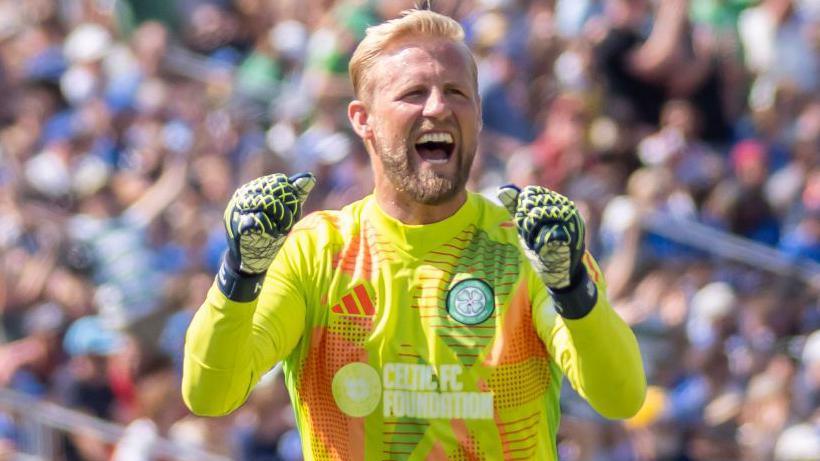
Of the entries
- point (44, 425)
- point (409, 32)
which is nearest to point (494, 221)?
point (409, 32)

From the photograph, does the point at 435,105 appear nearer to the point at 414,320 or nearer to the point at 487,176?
the point at 414,320

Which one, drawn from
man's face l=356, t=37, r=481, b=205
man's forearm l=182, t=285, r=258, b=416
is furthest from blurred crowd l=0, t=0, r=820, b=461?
man's forearm l=182, t=285, r=258, b=416

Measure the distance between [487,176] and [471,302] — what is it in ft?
18.0

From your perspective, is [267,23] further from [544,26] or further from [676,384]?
[676,384]

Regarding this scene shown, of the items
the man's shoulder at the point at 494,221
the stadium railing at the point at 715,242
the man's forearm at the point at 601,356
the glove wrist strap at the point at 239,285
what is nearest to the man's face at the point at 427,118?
the man's shoulder at the point at 494,221

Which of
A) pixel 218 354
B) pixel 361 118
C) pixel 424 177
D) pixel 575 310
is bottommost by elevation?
pixel 218 354

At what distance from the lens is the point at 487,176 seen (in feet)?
32.9

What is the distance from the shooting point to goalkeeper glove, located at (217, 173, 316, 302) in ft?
13.6

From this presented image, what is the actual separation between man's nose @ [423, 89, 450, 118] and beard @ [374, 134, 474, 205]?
0.37ft

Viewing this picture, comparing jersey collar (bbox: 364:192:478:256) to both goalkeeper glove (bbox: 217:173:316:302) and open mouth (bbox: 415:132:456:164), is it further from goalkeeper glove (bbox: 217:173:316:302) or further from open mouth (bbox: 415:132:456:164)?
goalkeeper glove (bbox: 217:173:316:302)

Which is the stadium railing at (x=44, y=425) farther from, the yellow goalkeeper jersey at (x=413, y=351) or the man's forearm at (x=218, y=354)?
the man's forearm at (x=218, y=354)

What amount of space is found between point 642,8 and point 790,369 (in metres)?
3.04

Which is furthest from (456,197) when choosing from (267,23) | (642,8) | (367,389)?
(267,23)

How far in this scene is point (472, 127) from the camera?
15.0ft
